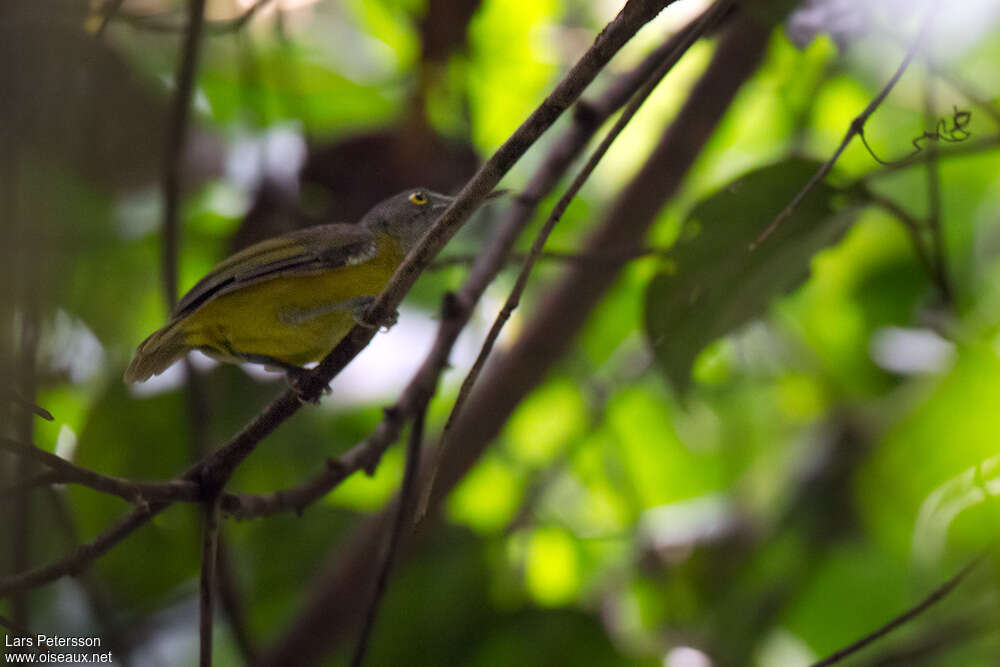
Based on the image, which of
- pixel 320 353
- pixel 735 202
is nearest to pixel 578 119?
pixel 735 202

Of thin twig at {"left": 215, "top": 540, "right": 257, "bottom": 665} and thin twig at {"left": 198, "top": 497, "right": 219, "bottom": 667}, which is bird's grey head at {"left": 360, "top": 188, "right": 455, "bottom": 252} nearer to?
thin twig at {"left": 215, "top": 540, "right": 257, "bottom": 665}

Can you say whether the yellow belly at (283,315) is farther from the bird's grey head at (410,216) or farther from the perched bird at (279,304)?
the bird's grey head at (410,216)

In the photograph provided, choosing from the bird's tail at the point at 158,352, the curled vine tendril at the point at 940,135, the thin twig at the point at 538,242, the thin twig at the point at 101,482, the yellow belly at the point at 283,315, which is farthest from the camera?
the yellow belly at the point at 283,315

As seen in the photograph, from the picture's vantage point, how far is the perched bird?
2393 millimetres

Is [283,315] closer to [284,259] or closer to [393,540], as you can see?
[284,259]

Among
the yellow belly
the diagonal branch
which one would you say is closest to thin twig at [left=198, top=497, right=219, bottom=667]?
the diagonal branch

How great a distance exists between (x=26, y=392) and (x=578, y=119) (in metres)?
1.72

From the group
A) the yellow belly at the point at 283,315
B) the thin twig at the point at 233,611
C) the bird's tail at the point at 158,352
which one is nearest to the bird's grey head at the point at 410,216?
the yellow belly at the point at 283,315

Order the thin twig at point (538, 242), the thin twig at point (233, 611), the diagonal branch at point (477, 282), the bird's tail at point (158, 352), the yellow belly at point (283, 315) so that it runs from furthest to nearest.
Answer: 1. the thin twig at point (233, 611)
2. the yellow belly at point (283, 315)
3. the bird's tail at point (158, 352)
4. the diagonal branch at point (477, 282)
5. the thin twig at point (538, 242)

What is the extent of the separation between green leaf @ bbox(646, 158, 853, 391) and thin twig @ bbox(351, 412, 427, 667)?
71 centimetres

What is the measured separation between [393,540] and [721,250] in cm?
116

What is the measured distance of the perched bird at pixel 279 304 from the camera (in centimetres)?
239

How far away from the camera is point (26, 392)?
1.73 metres

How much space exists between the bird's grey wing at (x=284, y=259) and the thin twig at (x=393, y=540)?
49cm
